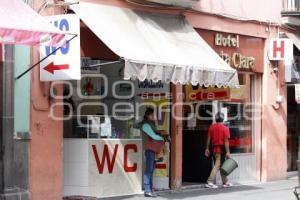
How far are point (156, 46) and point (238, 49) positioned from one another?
419 cm

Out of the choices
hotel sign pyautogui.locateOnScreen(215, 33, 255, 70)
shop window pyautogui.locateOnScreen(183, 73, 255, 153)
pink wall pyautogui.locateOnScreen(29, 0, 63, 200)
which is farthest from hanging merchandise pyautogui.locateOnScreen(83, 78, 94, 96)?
hotel sign pyautogui.locateOnScreen(215, 33, 255, 70)

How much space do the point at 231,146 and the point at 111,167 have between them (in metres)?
4.69

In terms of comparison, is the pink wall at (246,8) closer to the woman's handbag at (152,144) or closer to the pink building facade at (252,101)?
the pink building facade at (252,101)

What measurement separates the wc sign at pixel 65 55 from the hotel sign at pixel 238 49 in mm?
5051

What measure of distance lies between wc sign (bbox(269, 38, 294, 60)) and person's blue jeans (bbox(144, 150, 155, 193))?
579 centimetres

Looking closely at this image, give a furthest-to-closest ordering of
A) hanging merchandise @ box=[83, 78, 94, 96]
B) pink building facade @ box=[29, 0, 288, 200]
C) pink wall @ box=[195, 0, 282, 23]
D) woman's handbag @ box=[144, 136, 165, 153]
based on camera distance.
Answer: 1. pink wall @ box=[195, 0, 282, 23]
2. hanging merchandise @ box=[83, 78, 94, 96]
3. woman's handbag @ box=[144, 136, 165, 153]
4. pink building facade @ box=[29, 0, 288, 200]

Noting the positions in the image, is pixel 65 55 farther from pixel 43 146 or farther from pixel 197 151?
pixel 197 151

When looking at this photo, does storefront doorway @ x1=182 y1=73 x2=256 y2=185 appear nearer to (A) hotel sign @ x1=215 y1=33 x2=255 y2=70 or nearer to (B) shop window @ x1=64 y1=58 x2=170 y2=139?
Result: (A) hotel sign @ x1=215 y1=33 x2=255 y2=70

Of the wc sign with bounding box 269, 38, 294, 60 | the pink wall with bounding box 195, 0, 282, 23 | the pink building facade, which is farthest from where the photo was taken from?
the wc sign with bounding box 269, 38, 294, 60

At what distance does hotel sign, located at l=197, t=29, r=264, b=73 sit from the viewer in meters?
16.1

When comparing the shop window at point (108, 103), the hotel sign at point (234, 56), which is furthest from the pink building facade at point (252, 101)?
the shop window at point (108, 103)

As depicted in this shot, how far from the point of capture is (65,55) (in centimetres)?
1145

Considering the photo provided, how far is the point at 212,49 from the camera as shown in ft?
50.6

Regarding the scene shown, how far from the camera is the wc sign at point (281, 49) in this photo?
17.4 meters
